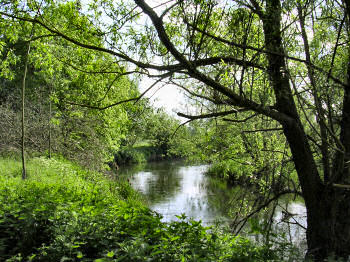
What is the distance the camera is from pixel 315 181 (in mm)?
3939

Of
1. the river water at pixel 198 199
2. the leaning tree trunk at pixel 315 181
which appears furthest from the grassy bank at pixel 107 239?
the river water at pixel 198 199

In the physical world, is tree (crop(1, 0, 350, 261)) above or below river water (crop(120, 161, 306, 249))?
above

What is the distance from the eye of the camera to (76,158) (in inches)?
488

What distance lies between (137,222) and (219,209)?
9.07 metres

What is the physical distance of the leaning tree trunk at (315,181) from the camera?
11.7 ft

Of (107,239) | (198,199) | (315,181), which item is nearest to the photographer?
(107,239)

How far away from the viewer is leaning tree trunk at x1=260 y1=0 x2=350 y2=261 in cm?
357

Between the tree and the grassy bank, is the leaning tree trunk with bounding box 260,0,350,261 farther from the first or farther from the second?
the grassy bank

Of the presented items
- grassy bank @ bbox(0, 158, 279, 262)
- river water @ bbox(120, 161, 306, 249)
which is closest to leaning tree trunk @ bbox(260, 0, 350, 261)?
grassy bank @ bbox(0, 158, 279, 262)

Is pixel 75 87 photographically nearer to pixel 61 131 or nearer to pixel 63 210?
pixel 61 131

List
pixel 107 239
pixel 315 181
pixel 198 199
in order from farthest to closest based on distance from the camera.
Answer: pixel 198 199 → pixel 315 181 → pixel 107 239

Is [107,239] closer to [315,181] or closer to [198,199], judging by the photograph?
[315,181]

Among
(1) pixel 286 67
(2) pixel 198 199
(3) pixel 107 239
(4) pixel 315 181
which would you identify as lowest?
(2) pixel 198 199

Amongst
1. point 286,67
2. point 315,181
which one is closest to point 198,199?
point 315,181
